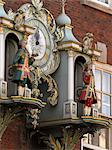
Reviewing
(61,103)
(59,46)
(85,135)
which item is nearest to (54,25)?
(59,46)

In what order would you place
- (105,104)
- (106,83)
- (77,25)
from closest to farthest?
1. (77,25)
2. (105,104)
3. (106,83)

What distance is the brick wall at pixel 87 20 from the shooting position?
2500cm

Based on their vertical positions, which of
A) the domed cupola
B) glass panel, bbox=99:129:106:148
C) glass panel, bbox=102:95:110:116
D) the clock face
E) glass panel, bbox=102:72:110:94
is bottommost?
glass panel, bbox=99:129:106:148

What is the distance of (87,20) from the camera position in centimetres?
2630

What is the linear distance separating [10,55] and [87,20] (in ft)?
16.3

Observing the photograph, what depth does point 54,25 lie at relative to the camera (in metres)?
23.2

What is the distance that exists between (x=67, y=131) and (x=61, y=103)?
71 centimetres

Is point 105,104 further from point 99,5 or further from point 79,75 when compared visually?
point 79,75

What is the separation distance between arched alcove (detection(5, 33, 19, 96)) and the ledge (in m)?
4.70

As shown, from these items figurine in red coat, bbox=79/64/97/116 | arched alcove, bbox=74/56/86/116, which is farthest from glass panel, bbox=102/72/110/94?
figurine in red coat, bbox=79/64/97/116

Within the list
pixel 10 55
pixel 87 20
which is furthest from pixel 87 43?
pixel 87 20

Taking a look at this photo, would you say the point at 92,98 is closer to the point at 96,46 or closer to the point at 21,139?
the point at 21,139

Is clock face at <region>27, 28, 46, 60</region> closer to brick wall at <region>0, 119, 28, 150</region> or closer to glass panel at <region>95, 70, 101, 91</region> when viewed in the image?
brick wall at <region>0, 119, 28, 150</region>

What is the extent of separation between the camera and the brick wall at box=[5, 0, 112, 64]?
25000mm
